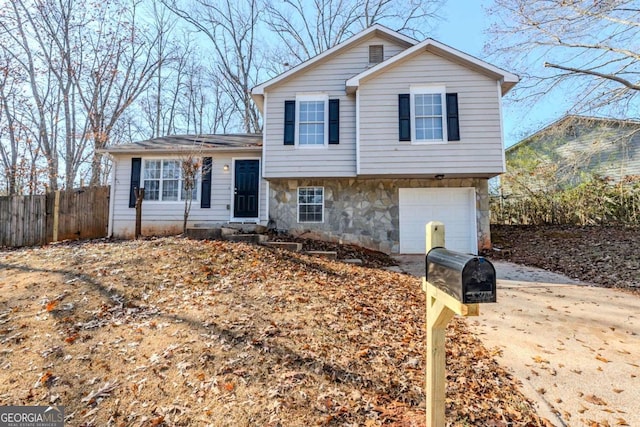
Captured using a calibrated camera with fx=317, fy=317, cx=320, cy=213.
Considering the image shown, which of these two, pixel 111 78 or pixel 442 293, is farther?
pixel 111 78

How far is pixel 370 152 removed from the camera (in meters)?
9.17

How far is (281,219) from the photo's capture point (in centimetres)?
1018

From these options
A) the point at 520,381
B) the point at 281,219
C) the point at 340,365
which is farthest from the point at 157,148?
the point at 520,381

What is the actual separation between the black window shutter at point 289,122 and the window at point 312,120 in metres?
0.15

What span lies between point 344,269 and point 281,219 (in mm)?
4024

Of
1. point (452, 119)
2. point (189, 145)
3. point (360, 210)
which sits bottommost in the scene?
point (360, 210)

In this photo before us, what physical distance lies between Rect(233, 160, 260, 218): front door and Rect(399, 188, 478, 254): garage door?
475 cm

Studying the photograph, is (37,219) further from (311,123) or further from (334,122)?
(334,122)

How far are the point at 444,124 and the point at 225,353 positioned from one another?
27.5 feet

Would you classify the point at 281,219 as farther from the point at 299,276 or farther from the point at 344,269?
the point at 299,276

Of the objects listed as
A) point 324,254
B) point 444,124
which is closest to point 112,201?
point 324,254

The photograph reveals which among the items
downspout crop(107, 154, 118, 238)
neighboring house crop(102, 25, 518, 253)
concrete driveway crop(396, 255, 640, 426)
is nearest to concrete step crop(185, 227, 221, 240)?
neighboring house crop(102, 25, 518, 253)

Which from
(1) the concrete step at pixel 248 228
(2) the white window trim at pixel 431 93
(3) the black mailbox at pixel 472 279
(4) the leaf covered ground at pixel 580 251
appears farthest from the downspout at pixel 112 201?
(4) the leaf covered ground at pixel 580 251

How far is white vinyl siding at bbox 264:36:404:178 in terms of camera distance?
9.56 m
